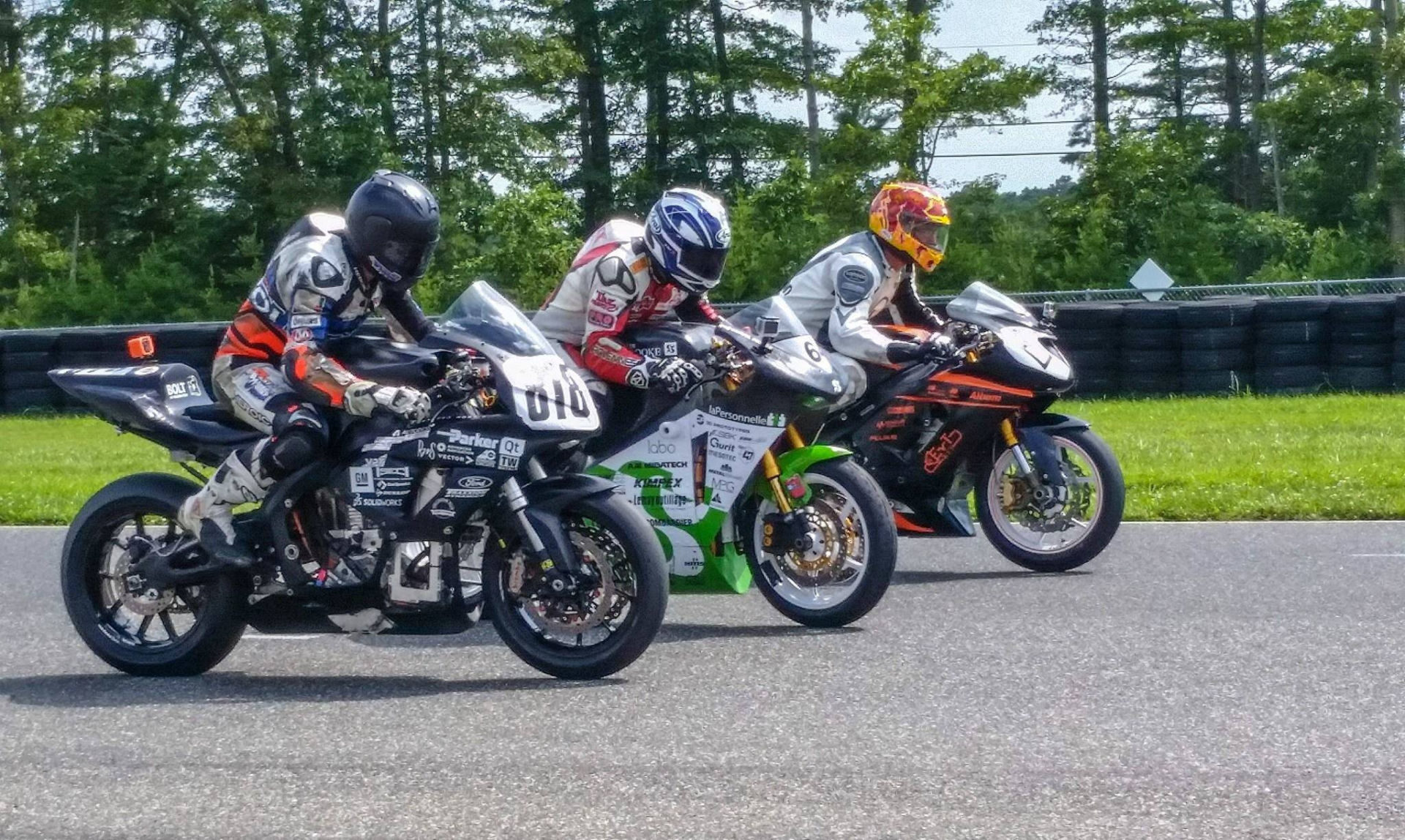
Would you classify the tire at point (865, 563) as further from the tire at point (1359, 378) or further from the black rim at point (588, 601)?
the tire at point (1359, 378)

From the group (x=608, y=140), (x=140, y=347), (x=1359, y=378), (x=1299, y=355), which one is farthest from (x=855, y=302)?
(x=608, y=140)

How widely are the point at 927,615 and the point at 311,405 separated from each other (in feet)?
8.92

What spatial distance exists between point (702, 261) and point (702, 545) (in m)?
1.10

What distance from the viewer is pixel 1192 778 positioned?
5.12 meters

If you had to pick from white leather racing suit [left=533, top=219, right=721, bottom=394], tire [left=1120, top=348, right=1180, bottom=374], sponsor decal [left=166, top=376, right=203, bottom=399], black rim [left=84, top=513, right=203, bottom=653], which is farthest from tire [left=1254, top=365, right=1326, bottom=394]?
black rim [left=84, top=513, right=203, bottom=653]

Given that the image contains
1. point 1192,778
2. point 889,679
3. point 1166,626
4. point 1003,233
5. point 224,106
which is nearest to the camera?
point 1192,778

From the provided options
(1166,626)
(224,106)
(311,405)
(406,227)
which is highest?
(224,106)

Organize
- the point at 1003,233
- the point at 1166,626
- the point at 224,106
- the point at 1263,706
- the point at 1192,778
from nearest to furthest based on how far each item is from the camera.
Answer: the point at 1192,778 → the point at 1263,706 → the point at 1166,626 → the point at 1003,233 → the point at 224,106

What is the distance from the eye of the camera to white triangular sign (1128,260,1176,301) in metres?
22.4

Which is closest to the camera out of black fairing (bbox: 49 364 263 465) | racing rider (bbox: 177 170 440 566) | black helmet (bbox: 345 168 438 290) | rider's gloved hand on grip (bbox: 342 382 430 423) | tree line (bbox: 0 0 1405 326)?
rider's gloved hand on grip (bbox: 342 382 430 423)

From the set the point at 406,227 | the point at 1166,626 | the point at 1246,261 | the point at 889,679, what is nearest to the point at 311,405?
the point at 406,227

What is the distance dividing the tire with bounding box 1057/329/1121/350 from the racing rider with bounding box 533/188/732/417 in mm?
12174

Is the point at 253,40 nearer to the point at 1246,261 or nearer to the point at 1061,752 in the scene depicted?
the point at 1246,261

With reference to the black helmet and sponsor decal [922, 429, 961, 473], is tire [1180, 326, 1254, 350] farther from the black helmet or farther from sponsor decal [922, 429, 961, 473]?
the black helmet
